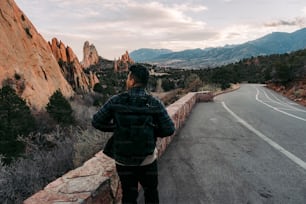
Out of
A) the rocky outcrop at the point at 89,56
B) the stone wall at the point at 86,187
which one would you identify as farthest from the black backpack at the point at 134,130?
the rocky outcrop at the point at 89,56

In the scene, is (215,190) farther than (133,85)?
Yes

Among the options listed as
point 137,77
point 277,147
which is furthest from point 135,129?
point 277,147

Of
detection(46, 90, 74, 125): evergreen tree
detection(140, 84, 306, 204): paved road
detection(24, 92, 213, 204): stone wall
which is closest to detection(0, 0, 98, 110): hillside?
detection(46, 90, 74, 125): evergreen tree

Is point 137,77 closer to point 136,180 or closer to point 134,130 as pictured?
point 134,130

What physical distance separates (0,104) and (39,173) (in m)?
12.7

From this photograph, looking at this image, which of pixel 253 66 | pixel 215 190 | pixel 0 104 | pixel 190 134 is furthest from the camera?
pixel 253 66

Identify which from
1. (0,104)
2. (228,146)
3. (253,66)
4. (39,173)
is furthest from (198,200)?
(253,66)

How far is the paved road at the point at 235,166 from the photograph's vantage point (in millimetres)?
3902

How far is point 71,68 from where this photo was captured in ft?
157

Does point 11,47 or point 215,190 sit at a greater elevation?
point 11,47

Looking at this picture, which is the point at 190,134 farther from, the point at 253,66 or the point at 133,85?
the point at 253,66

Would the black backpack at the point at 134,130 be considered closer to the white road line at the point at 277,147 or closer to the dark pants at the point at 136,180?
the dark pants at the point at 136,180

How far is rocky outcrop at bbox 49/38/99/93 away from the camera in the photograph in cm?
4682

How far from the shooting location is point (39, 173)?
4.32 m
